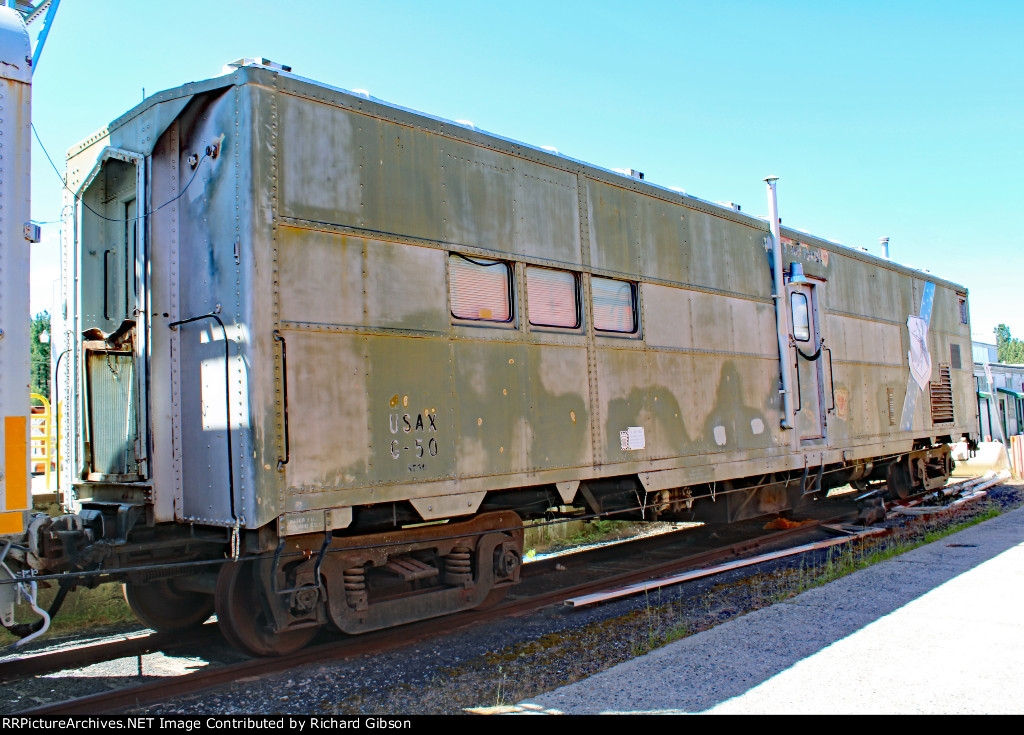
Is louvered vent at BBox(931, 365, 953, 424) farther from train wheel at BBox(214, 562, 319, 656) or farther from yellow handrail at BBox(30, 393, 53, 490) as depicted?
yellow handrail at BBox(30, 393, 53, 490)

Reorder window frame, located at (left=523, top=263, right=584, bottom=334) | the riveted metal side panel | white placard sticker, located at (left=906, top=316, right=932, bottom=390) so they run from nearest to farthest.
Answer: the riveted metal side panel, window frame, located at (left=523, top=263, right=584, bottom=334), white placard sticker, located at (left=906, top=316, right=932, bottom=390)

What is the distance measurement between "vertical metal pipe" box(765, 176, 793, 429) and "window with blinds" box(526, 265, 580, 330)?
3543 mm

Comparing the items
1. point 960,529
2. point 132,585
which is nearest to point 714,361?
point 960,529

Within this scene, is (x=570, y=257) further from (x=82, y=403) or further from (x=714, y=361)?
(x=82, y=403)

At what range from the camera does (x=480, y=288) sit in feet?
18.9

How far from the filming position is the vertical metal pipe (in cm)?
875

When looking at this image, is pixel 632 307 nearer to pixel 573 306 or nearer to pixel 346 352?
pixel 573 306

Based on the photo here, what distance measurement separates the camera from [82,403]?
A: 5539mm

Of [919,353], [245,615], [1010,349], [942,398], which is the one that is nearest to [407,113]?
[245,615]

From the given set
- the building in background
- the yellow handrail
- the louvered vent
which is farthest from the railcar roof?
the building in background

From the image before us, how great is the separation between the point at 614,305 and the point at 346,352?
281cm

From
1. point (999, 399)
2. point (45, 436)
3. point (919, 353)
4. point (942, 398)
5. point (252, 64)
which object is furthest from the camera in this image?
point (999, 399)

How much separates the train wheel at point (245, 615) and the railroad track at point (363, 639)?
3.5 inches
